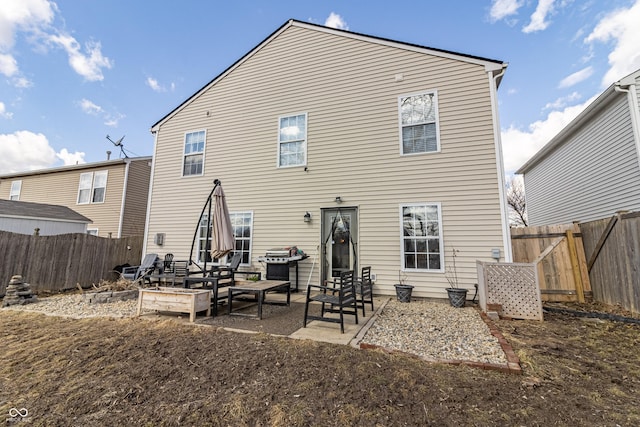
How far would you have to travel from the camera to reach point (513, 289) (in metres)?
4.95

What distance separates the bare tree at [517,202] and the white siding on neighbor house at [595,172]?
13.6 meters

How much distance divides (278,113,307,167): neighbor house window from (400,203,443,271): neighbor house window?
336 cm

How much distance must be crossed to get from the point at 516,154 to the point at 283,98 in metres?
36.8

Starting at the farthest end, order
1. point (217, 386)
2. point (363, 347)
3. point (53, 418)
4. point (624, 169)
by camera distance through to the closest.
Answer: point (624, 169) < point (363, 347) < point (217, 386) < point (53, 418)

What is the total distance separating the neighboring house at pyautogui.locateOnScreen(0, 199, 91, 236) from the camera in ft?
33.9

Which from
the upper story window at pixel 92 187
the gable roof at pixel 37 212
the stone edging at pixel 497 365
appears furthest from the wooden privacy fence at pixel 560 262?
the upper story window at pixel 92 187

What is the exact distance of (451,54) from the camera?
684cm

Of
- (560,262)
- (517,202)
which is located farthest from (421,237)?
(517,202)

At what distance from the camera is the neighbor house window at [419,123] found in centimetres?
686

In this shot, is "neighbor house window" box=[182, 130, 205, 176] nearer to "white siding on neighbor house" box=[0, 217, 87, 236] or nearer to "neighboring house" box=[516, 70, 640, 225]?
"white siding on neighbor house" box=[0, 217, 87, 236]

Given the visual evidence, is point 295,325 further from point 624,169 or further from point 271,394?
point 624,169

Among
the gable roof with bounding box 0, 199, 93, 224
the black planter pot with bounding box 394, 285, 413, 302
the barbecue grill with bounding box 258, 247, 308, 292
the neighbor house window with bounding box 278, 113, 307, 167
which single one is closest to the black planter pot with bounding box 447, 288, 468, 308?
the black planter pot with bounding box 394, 285, 413, 302

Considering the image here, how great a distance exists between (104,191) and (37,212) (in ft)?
8.71

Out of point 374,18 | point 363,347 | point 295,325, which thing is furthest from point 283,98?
point 363,347
